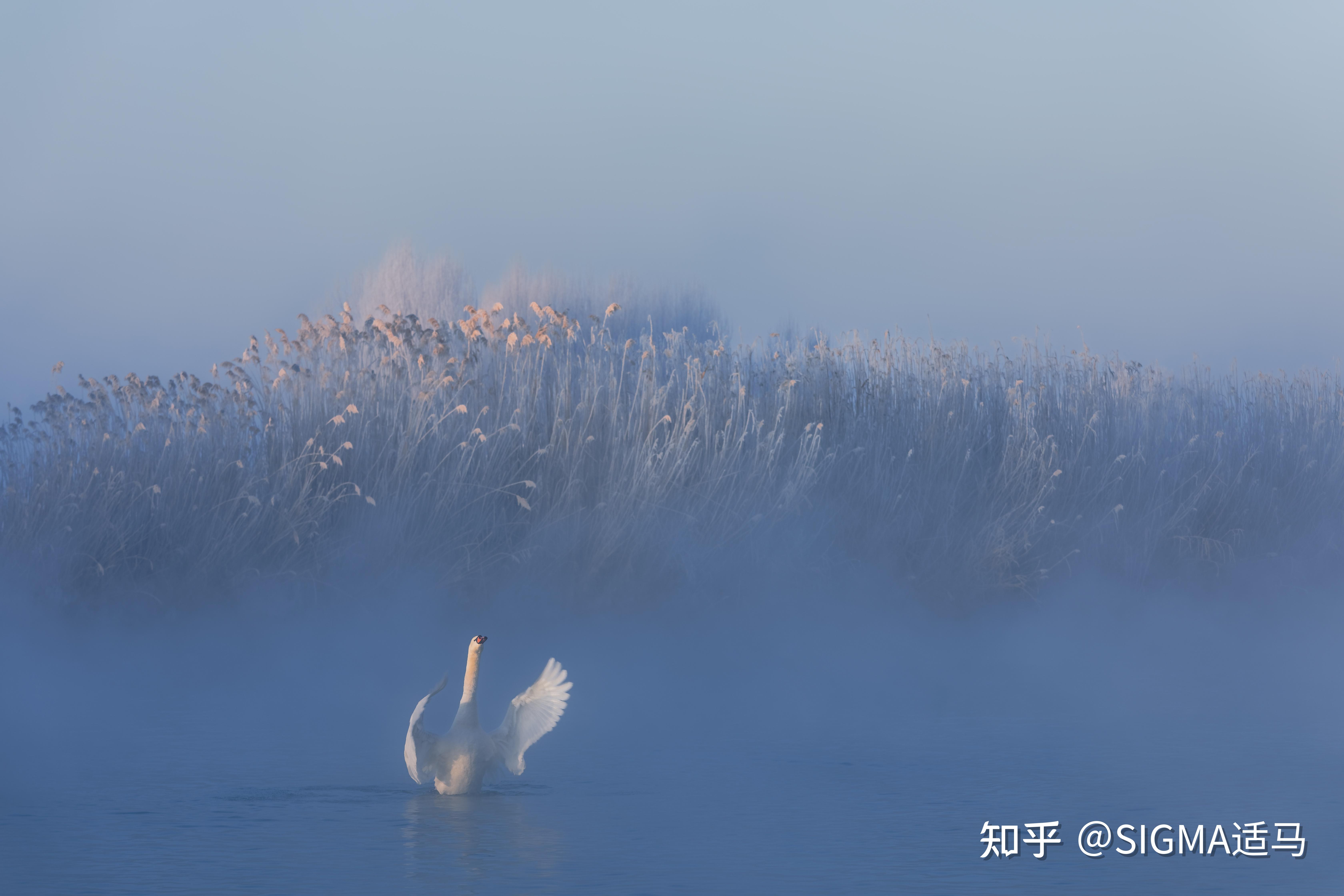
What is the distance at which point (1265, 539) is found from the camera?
11.1m

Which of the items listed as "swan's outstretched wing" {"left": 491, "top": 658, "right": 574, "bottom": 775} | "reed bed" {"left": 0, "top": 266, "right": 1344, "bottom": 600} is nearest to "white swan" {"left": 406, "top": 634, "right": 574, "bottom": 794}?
"swan's outstretched wing" {"left": 491, "top": 658, "right": 574, "bottom": 775}

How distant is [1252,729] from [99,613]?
6.21m

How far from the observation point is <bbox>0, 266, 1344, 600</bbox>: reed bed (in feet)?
28.1

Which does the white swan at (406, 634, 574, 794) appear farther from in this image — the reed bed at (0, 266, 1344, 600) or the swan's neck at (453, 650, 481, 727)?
the reed bed at (0, 266, 1344, 600)

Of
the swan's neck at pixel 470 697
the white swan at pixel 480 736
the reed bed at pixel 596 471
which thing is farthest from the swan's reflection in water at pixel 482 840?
the reed bed at pixel 596 471

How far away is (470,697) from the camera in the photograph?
505 cm

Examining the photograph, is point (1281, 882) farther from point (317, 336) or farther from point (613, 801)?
point (317, 336)

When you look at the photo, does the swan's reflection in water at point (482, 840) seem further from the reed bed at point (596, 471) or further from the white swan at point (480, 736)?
the reed bed at point (596, 471)

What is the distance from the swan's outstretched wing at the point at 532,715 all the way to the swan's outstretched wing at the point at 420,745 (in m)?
0.25

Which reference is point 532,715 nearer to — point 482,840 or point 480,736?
point 480,736

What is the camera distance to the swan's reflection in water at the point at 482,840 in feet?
13.3

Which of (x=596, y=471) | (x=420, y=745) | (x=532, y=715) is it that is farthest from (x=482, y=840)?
(x=596, y=471)

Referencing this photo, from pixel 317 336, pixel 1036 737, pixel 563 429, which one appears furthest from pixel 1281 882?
pixel 317 336

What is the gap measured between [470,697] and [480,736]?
14 cm
